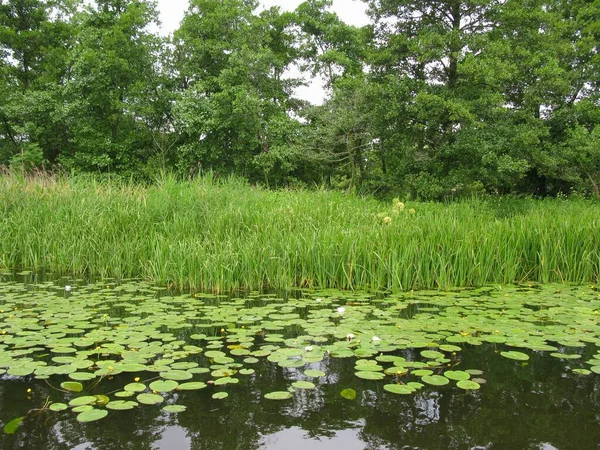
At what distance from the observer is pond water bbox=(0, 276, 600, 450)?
2.29 m

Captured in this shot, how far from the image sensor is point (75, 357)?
10.2ft

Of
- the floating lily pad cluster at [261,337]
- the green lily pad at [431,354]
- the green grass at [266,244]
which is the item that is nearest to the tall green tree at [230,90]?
the green grass at [266,244]

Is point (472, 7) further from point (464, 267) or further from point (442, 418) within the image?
point (442, 418)

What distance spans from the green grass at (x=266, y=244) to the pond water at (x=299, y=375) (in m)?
1.01

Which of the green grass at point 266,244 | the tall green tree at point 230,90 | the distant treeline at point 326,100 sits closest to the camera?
the green grass at point 266,244

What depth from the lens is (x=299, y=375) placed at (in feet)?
9.77

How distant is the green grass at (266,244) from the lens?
5.61 m

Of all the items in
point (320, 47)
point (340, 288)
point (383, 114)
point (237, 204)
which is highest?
point (320, 47)

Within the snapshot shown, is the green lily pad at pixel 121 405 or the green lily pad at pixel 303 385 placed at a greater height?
the green lily pad at pixel 121 405

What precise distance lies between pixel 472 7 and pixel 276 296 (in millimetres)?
11362

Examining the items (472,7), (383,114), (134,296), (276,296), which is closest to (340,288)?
(276,296)

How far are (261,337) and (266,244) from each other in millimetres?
2292

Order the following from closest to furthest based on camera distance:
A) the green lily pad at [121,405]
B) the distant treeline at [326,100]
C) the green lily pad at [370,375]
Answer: the green lily pad at [121,405] → the green lily pad at [370,375] → the distant treeline at [326,100]

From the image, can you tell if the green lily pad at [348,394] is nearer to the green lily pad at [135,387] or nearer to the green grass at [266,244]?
the green lily pad at [135,387]
